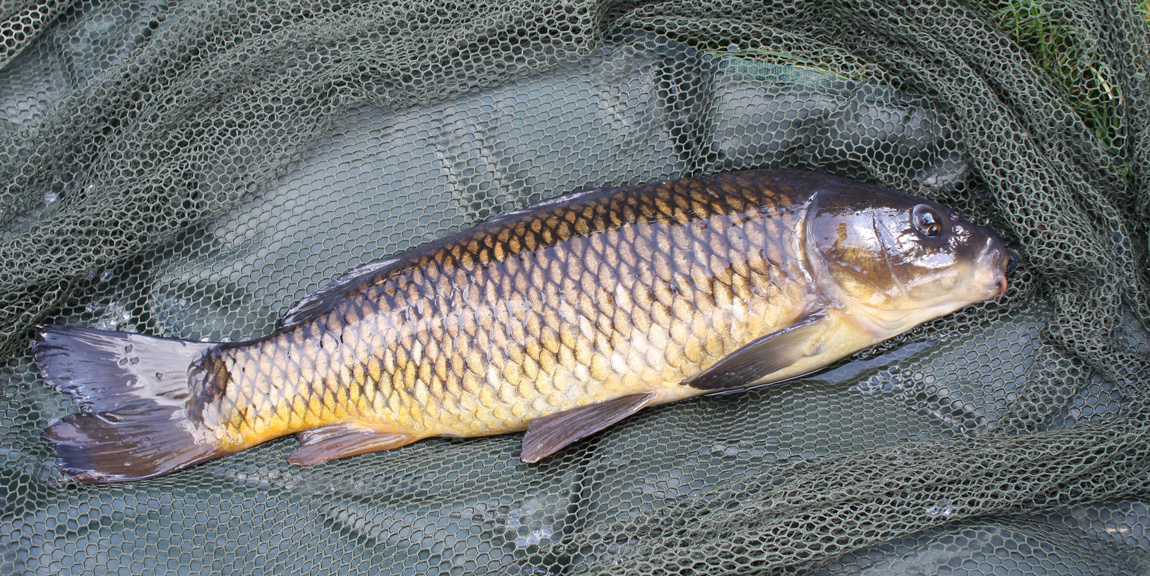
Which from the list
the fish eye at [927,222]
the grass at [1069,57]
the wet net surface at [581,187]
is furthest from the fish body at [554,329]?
the grass at [1069,57]

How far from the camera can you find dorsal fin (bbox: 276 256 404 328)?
5.42 ft

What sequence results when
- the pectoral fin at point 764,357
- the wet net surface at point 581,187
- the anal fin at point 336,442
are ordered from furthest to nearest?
the anal fin at point 336,442 → the pectoral fin at point 764,357 → the wet net surface at point 581,187

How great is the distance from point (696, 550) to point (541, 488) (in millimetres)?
386

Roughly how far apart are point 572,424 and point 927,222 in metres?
0.90

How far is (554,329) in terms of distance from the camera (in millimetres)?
1561

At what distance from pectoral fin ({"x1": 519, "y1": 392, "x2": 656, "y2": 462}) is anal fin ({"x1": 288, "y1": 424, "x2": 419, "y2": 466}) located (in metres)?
0.31

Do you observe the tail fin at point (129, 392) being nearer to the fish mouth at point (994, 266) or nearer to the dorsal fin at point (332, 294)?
the dorsal fin at point (332, 294)

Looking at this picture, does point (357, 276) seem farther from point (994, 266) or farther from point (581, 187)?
point (994, 266)

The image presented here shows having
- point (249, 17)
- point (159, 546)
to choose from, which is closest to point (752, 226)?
point (249, 17)

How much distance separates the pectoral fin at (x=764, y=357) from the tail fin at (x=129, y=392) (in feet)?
3.79

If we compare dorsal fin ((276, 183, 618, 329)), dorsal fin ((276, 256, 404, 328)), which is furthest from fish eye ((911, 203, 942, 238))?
dorsal fin ((276, 256, 404, 328))

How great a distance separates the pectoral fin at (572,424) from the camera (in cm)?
160

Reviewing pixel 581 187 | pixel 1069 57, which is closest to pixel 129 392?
pixel 581 187

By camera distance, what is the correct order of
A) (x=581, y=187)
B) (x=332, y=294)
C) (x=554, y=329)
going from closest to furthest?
1. (x=554, y=329)
2. (x=332, y=294)
3. (x=581, y=187)
